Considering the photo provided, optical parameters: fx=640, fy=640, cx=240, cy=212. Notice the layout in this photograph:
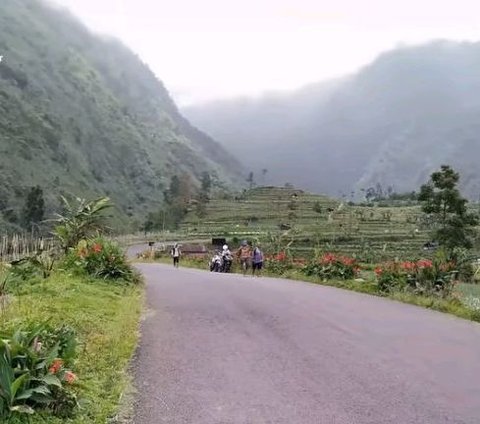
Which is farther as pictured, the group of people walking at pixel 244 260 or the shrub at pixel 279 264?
the shrub at pixel 279 264

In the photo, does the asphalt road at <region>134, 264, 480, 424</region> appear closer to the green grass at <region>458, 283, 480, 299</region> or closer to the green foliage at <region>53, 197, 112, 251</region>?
the green grass at <region>458, 283, 480, 299</region>

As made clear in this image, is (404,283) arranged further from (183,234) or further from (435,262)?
(183,234)

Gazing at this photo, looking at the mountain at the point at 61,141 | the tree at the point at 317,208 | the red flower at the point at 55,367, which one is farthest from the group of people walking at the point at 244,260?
the tree at the point at 317,208

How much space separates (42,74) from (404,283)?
553 feet

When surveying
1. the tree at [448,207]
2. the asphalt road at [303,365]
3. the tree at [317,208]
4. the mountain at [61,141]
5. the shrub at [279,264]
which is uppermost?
the mountain at [61,141]

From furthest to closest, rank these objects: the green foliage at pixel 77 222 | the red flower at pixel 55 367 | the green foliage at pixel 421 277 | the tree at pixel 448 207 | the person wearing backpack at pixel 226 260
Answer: the tree at pixel 448 207
the person wearing backpack at pixel 226 260
the green foliage at pixel 77 222
the green foliage at pixel 421 277
the red flower at pixel 55 367

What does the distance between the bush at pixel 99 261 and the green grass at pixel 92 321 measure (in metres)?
0.83

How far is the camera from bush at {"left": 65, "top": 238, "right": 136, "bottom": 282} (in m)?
17.5

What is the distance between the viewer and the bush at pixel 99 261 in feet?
57.5

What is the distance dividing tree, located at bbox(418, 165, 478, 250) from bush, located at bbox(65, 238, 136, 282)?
78.1 feet

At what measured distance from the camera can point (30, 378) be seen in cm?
591

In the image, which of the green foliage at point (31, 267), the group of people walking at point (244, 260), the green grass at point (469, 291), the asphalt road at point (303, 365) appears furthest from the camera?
the group of people walking at point (244, 260)

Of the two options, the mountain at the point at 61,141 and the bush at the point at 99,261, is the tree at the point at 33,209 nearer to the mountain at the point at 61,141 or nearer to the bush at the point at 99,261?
the mountain at the point at 61,141

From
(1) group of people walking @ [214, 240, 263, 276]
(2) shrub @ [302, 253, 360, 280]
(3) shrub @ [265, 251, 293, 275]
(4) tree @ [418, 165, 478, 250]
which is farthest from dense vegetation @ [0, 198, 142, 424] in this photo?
(4) tree @ [418, 165, 478, 250]
